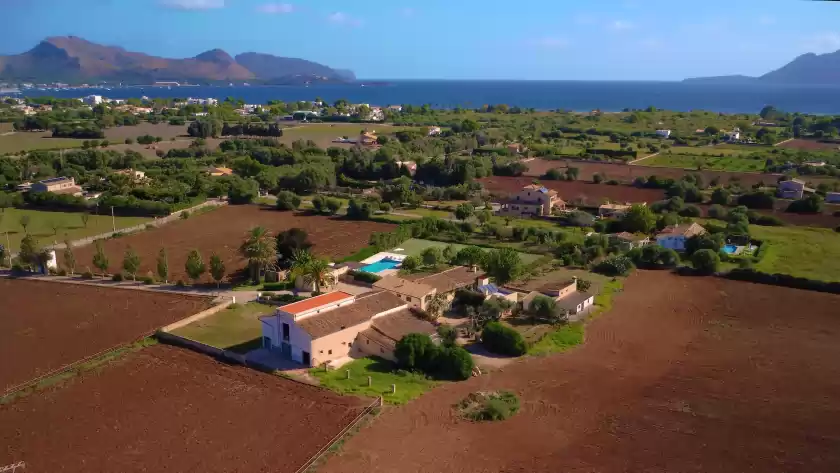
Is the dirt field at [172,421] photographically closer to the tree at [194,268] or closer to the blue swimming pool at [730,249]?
the tree at [194,268]

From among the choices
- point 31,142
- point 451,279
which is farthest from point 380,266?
point 31,142

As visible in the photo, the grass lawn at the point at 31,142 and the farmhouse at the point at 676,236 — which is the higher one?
the grass lawn at the point at 31,142

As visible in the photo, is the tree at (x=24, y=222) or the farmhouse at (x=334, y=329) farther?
the tree at (x=24, y=222)

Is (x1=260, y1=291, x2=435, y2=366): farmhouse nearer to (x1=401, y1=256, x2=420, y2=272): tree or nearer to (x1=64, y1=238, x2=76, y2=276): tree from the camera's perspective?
(x1=401, y1=256, x2=420, y2=272): tree

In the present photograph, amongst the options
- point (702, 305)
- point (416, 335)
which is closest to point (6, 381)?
point (416, 335)

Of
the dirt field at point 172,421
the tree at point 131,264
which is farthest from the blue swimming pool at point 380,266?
the dirt field at point 172,421
